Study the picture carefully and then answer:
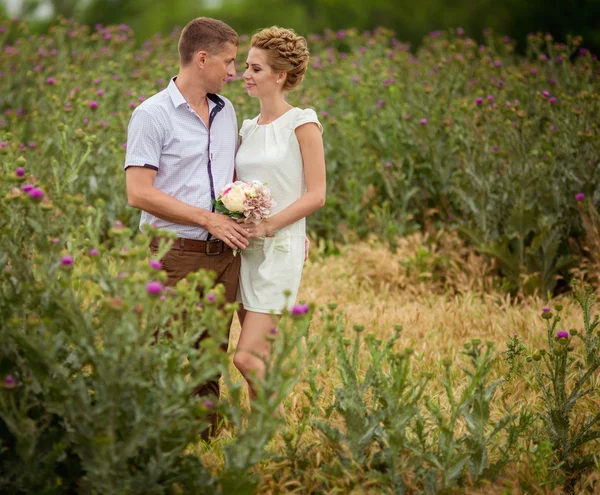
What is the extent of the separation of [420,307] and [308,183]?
220 centimetres

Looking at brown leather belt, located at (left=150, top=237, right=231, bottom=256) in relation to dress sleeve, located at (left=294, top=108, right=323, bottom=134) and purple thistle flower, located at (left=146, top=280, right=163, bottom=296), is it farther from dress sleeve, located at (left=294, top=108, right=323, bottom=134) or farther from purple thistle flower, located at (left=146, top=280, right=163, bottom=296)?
purple thistle flower, located at (left=146, top=280, right=163, bottom=296)

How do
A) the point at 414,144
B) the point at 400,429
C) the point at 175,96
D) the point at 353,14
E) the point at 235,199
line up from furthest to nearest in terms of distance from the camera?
the point at 353,14 → the point at 414,144 → the point at 175,96 → the point at 235,199 → the point at 400,429

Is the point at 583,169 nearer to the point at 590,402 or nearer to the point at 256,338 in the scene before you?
the point at 590,402

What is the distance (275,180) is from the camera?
3.57 metres

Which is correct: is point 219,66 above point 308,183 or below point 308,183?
above

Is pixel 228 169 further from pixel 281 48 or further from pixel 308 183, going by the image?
pixel 281 48

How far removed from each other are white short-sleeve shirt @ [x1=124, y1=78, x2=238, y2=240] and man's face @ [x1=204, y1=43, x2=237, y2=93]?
0.45 feet

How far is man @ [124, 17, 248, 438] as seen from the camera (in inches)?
133

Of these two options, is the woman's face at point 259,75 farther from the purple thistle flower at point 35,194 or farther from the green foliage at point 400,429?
the purple thistle flower at point 35,194

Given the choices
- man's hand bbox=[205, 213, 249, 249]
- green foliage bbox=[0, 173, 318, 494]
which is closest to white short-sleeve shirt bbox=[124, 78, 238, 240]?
man's hand bbox=[205, 213, 249, 249]

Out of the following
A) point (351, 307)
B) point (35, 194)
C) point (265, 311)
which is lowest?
point (351, 307)

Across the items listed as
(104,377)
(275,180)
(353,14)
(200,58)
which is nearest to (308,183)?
(275,180)

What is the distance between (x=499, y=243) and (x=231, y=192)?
2944 millimetres

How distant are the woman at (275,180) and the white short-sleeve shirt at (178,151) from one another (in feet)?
0.53
